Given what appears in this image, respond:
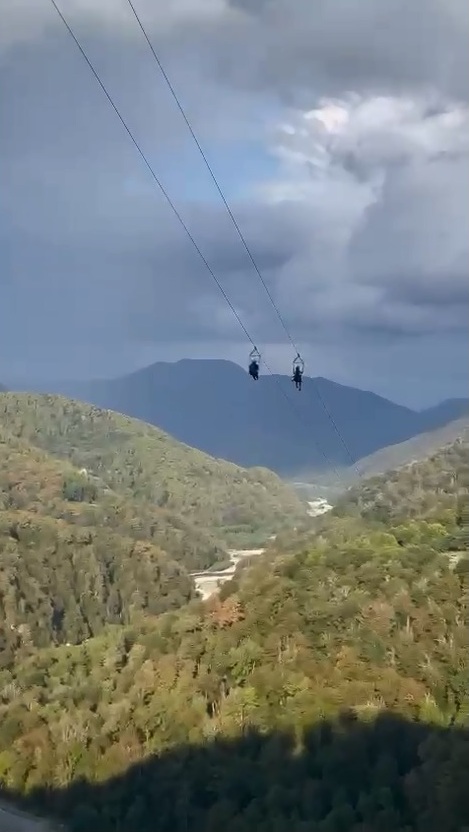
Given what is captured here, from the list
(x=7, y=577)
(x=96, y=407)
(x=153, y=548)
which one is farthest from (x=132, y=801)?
(x=96, y=407)

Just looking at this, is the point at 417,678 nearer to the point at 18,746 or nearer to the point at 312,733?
the point at 312,733

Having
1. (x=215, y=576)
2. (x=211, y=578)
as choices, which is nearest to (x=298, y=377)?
(x=211, y=578)

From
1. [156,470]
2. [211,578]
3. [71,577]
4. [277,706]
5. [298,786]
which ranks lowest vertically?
[298,786]

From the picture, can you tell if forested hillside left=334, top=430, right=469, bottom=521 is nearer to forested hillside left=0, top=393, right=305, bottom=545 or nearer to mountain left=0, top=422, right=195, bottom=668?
mountain left=0, top=422, right=195, bottom=668

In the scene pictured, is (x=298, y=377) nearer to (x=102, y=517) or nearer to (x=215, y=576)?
(x=215, y=576)

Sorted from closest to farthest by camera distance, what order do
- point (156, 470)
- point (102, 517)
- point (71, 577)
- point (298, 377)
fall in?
point (298, 377) → point (71, 577) → point (102, 517) → point (156, 470)

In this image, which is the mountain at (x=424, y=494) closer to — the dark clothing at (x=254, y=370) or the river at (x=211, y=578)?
the river at (x=211, y=578)
